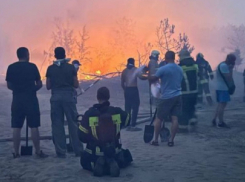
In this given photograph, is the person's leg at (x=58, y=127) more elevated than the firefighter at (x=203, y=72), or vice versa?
the firefighter at (x=203, y=72)

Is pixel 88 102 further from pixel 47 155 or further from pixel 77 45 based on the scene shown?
pixel 77 45

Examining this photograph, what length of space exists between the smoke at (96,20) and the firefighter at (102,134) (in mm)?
30666

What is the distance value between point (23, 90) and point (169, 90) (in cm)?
280

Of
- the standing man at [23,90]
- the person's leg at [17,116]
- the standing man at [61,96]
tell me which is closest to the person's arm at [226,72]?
the standing man at [61,96]

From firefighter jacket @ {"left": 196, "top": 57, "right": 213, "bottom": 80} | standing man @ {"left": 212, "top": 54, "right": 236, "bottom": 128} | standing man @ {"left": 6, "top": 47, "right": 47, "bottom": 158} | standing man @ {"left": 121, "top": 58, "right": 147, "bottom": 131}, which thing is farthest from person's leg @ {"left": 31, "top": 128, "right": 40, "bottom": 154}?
firefighter jacket @ {"left": 196, "top": 57, "right": 213, "bottom": 80}

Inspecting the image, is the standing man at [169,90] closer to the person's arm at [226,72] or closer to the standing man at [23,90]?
the person's arm at [226,72]

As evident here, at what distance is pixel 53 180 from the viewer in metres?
5.74

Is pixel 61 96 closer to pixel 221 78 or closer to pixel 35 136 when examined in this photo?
pixel 35 136

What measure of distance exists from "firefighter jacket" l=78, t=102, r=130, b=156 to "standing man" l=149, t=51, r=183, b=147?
199 cm

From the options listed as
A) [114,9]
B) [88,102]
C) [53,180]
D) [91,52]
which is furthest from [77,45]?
[53,180]

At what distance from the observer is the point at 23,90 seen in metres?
7.11

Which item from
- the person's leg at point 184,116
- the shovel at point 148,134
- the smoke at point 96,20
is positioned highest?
the smoke at point 96,20

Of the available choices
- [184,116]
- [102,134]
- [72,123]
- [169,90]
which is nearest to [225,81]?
[184,116]

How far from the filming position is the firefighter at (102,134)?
5945mm
